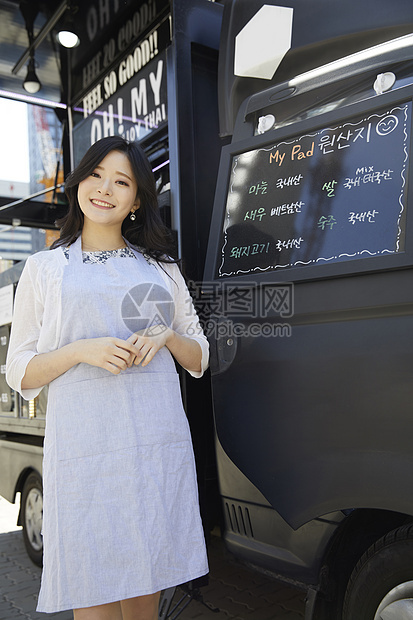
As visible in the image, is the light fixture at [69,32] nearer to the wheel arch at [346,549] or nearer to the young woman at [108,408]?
the young woman at [108,408]

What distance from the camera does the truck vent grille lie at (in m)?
2.15

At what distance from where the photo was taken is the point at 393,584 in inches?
66.8

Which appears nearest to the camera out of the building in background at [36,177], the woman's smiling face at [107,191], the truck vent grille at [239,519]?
the woman's smiling face at [107,191]

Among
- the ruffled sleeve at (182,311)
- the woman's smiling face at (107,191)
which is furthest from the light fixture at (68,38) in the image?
the ruffled sleeve at (182,311)

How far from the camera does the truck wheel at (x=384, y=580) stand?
1.66 meters

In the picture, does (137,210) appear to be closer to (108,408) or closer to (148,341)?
(148,341)

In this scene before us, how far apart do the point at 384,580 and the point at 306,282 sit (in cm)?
92

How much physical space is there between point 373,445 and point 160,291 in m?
0.82

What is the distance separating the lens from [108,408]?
1751mm

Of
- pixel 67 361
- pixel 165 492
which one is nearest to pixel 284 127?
pixel 67 361

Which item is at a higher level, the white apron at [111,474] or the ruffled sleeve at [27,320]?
the ruffled sleeve at [27,320]

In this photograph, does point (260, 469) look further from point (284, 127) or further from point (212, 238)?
point (284, 127)

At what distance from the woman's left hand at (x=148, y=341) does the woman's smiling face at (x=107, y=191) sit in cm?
41

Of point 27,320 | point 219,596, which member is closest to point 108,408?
point 27,320
